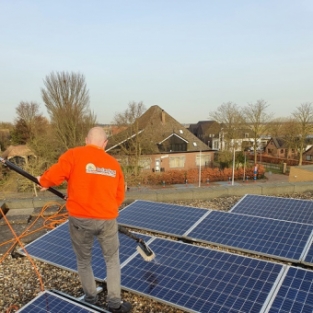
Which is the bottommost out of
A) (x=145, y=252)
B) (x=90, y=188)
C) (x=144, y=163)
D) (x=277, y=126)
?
(x=144, y=163)

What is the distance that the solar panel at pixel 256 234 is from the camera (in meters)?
4.31

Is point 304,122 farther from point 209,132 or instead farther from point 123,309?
point 123,309

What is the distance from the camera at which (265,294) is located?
10.1ft

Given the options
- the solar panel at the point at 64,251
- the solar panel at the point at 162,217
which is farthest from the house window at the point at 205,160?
the solar panel at the point at 64,251

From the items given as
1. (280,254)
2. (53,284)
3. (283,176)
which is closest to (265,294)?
(280,254)

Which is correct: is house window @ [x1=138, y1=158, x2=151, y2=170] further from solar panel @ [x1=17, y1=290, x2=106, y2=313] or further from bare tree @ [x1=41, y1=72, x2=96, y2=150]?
solar panel @ [x1=17, y1=290, x2=106, y2=313]

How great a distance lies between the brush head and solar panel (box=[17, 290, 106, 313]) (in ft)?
4.11

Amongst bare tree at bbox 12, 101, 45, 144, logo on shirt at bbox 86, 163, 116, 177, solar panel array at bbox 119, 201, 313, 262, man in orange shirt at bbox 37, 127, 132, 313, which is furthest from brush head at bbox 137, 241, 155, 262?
bare tree at bbox 12, 101, 45, 144

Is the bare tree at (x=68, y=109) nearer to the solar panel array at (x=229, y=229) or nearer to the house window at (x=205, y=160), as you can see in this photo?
the house window at (x=205, y=160)

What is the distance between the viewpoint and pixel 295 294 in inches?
120

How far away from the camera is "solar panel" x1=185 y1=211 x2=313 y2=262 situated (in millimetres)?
4312

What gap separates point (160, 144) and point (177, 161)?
3.39 meters

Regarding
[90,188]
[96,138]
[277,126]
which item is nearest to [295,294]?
[90,188]

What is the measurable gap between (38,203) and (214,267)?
20.6ft
